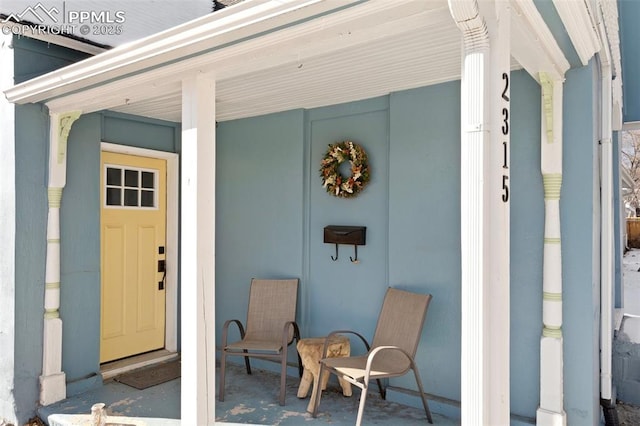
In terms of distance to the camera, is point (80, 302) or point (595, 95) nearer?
point (595, 95)

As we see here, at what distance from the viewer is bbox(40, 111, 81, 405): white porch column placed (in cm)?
349

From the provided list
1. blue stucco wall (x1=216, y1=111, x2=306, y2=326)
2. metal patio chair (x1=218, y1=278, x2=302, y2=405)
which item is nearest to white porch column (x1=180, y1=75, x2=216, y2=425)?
metal patio chair (x1=218, y1=278, x2=302, y2=405)

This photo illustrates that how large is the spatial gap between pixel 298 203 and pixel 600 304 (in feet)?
7.89

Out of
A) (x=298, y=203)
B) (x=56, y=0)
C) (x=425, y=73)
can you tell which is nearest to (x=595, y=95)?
(x=425, y=73)

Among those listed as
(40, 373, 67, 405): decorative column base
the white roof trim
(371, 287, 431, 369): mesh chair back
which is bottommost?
(40, 373, 67, 405): decorative column base

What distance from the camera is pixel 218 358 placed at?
15.2 ft

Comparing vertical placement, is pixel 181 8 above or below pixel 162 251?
above

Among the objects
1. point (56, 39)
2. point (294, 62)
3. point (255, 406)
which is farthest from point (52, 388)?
point (294, 62)

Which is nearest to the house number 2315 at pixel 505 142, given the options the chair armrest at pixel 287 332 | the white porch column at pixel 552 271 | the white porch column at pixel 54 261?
the white porch column at pixel 552 271

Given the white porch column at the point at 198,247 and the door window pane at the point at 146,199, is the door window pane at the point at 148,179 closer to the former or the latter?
the door window pane at the point at 146,199

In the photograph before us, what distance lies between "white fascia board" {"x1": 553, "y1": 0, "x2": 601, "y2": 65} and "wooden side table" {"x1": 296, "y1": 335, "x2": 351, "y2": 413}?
2433mm

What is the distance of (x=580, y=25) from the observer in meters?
2.22

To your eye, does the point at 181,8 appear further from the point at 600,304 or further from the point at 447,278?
the point at 600,304

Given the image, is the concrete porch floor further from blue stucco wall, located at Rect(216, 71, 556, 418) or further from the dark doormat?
blue stucco wall, located at Rect(216, 71, 556, 418)
